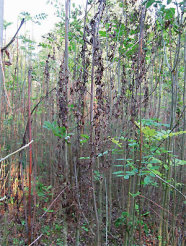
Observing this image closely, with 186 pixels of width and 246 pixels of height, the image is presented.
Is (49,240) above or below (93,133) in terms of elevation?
below

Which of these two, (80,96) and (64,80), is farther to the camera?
(80,96)

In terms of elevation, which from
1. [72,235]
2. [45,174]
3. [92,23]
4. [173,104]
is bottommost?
[72,235]

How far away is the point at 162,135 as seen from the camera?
1.46 m

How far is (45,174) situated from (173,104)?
3.38 metres

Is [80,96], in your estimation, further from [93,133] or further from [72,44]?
[72,44]

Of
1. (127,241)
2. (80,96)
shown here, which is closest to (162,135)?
(80,96)

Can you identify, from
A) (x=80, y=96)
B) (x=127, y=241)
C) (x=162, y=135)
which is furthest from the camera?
(x=127, y=241)

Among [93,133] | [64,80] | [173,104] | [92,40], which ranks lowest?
[93,133]

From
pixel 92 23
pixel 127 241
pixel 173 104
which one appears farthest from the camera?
pixel 127 241

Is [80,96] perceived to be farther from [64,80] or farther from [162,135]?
[162,135]

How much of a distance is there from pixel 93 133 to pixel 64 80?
0.53m

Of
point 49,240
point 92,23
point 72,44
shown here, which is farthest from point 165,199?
point 72,44

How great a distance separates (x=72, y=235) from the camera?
3.40 m

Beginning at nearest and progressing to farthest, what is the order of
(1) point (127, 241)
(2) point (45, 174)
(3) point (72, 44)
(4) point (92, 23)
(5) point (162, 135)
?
(5) point (162, 135)
(4) point (92, 23)
(1) point (127, 241)
(3) point (72, 44)
(2) point (45, 174)
